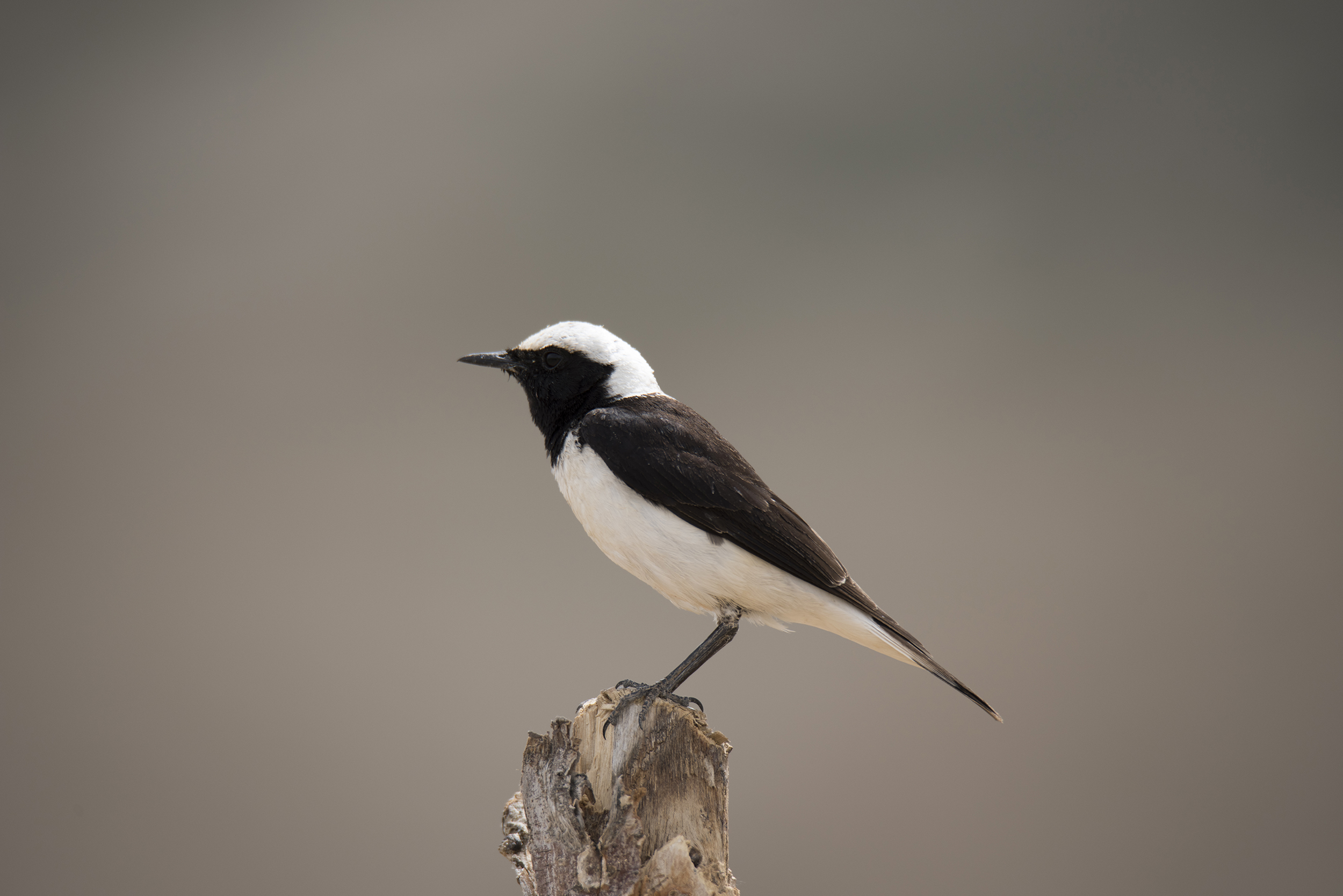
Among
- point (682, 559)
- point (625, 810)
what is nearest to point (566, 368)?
point (682, 559)

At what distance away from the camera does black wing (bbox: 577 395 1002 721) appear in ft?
8.18

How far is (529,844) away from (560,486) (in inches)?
40.8

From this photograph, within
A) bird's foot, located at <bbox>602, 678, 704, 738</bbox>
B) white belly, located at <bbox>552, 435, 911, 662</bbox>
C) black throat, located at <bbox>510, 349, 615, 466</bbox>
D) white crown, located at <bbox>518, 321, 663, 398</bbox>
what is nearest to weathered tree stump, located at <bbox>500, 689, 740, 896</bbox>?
bird's foot, located at <bbox>602, 678, 704, 738</bbox>

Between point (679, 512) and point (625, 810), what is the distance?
821mm

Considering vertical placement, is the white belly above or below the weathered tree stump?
above

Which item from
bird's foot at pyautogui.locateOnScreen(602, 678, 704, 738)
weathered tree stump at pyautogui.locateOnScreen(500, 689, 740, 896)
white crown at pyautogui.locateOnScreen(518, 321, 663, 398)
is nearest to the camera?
weathered tree stump at pyautogui.locateOnScreen(500, 689, 740, 896)

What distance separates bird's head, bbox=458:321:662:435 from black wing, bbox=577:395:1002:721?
0.38 ft

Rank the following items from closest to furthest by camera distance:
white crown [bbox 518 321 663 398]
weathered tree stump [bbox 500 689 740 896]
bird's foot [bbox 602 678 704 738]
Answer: weathered tree stump [bbox 500 689 740 896] < bird's foot [bbox 602 678 704 738] < white crown [bbox 518 321 663 398]

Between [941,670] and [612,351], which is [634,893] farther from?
[612,351]

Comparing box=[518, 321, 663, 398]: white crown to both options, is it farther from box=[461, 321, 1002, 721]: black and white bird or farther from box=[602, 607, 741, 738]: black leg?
box=[602, 607, 741, 738]: black leg

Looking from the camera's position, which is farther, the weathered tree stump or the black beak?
the black beak

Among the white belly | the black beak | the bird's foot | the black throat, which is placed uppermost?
the black beak

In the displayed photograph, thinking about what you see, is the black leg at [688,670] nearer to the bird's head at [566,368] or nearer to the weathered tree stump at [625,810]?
the weathered tree stump at [625,810]

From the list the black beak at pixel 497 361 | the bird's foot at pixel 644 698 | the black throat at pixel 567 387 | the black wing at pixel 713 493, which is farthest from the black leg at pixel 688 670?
the black beak at pixel 497 361
